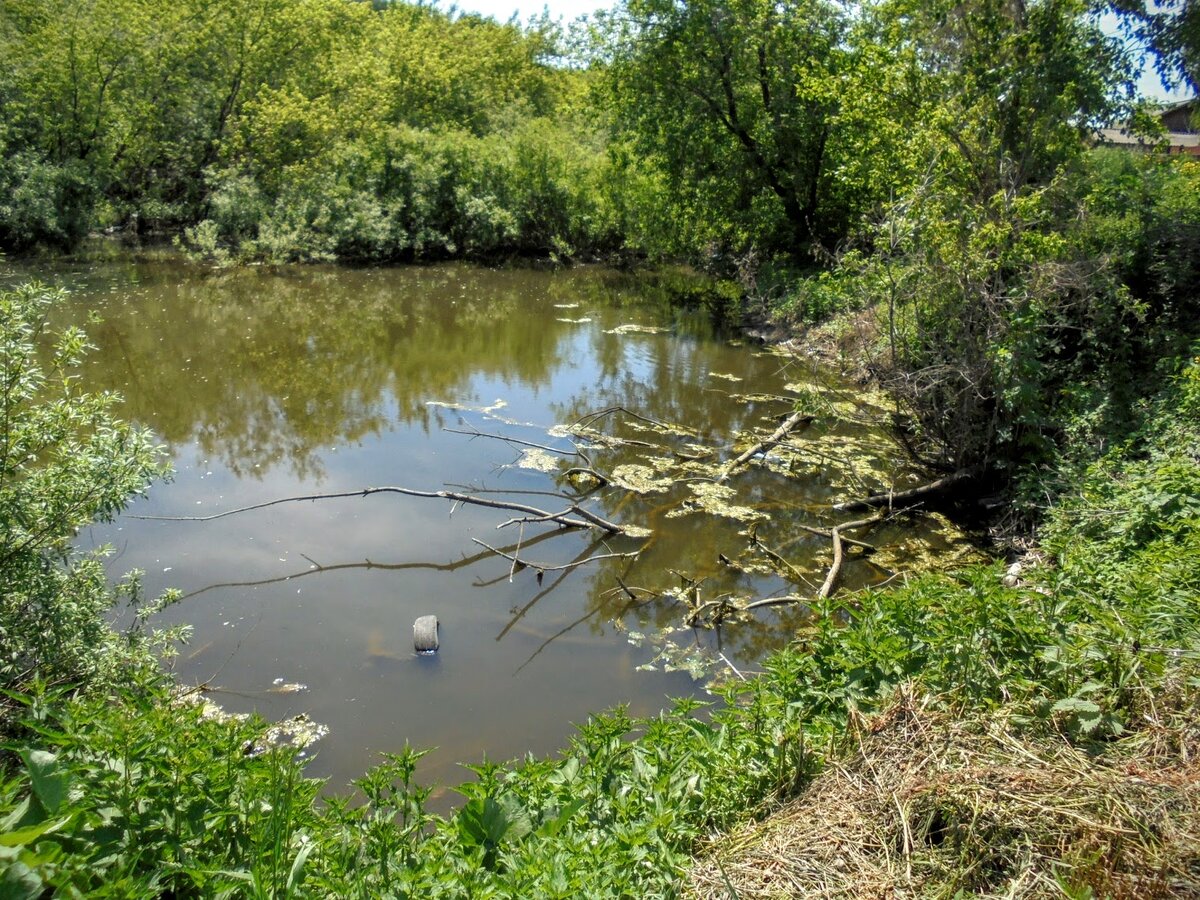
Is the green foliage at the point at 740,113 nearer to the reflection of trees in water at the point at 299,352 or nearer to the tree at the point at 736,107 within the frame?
the tree at the point at 736,107

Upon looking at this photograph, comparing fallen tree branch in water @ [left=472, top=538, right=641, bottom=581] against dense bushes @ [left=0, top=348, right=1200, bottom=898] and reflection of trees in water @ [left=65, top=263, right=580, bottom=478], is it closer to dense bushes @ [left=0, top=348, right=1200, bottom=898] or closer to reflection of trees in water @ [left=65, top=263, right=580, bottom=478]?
reflection of trees in water @ [left=65, top=263, right=580, bottom=478]

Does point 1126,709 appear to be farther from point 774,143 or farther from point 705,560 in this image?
point 774,143

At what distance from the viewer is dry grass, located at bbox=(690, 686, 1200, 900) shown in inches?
105

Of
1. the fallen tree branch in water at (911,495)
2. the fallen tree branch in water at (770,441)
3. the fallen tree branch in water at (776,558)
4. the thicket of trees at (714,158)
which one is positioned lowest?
the fallen tree branch in water at (776,558)

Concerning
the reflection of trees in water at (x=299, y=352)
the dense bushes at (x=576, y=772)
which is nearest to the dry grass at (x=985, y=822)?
the dense bushes at (x=576, y=772)

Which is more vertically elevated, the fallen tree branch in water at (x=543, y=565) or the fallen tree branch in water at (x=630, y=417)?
the fallen tree branch in water at (x=630, y=417)

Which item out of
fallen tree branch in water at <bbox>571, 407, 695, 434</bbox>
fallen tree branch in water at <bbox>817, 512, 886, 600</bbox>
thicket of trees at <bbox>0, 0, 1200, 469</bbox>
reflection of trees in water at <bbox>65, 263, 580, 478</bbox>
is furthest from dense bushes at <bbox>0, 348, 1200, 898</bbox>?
reflection of trees in water at <bbox>65, 263, 580, 478</bbox>

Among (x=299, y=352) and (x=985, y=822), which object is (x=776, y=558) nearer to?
(x=985, y=822)

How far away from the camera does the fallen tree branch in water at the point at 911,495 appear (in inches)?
355

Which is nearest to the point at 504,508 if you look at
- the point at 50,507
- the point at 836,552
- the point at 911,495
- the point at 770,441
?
the point at 836,552

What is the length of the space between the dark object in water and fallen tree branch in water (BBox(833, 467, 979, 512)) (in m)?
4.64

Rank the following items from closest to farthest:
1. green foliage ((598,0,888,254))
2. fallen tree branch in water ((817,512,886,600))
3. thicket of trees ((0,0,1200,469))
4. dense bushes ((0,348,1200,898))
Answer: dense bushes ((0,348,1200,898))
fallen tree branch in water ((817,512,886,600))
thicket of trees ((0,0,1200,469))
green foliage ((598,0,888,254))

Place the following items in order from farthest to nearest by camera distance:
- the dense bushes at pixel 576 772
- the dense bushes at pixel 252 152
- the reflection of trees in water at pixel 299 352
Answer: the dense bushes at pixel 252 152
the reflection of trees in water at pixel 299 352
the dense bushes at pixel 576 772

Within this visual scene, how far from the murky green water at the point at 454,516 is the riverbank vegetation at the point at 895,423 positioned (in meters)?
0.75
